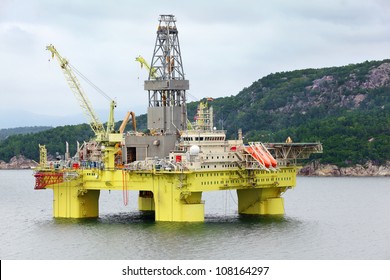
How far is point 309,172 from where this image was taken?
137375mm

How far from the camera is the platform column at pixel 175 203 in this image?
2315 inches

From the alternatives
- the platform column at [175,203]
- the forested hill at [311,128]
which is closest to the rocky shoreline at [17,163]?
the forested hill at [311,128]

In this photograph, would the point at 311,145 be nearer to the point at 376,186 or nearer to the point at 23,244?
the point at 23,244

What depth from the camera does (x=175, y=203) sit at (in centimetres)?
5903

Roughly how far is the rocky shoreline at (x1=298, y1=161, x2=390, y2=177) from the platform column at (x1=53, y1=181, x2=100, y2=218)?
73.8 meters

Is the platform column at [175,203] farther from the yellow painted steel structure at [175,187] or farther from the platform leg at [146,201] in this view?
the platform leg at [146,201]

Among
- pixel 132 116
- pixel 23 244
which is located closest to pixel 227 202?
pixel 132 116

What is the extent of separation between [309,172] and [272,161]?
77420mm

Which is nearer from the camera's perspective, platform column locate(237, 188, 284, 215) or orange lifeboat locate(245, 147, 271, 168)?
orange lifeboat locate(245, 147, 271, 168)

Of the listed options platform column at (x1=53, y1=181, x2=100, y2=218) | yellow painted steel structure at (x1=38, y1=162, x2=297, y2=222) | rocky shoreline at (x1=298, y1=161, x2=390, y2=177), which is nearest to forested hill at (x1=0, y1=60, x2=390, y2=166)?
rocky shoreline at (x1=298, y1=161, x2=390, y2=177)

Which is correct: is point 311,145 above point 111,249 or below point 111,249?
above

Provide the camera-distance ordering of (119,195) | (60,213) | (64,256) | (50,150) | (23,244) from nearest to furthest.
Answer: (64,256) < (23,244) < (60,213) < (119,195) < (50,150)

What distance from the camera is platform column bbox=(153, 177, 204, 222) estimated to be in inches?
2315

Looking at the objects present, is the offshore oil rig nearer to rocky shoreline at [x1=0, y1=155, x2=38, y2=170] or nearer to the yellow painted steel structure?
the yellow painted steel structure
